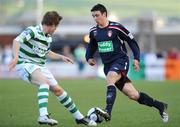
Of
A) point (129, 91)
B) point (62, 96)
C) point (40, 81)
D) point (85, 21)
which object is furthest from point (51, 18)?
point (85, 21)

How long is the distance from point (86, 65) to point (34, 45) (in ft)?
90.3

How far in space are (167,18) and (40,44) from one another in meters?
50.4

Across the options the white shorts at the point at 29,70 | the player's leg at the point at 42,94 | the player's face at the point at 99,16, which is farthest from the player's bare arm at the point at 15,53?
the player's face at the point at 99,16

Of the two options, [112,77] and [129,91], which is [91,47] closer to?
[112,77]

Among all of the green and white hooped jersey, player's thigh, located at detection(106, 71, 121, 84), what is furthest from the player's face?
the green and white hooped jersey

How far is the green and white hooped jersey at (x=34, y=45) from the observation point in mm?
12695

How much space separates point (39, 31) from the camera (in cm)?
1277

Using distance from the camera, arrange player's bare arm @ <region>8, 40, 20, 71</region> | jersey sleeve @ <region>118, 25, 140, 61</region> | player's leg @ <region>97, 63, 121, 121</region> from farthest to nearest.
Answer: jersey sleeve @ <region>118, 25, 140, 61</region> < player's leg @ <region>97, 63, 121, 121</region> < player's bare arm @ <region>8, 40, 20, 71</region>

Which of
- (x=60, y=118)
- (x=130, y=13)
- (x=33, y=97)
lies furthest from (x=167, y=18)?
(x=60, y=118)

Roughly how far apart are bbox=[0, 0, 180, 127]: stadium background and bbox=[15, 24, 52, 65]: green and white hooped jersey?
126cm

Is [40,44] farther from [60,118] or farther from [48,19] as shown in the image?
[60,118]

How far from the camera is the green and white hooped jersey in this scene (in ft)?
41.7

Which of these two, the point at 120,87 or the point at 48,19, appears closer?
the point at 48,19

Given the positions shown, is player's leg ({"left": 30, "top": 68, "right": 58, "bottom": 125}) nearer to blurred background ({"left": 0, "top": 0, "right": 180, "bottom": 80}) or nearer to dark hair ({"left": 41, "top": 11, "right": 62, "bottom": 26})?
dark hair ({"left": 41, "top": 11, "right": 62, "bottom": 26})
